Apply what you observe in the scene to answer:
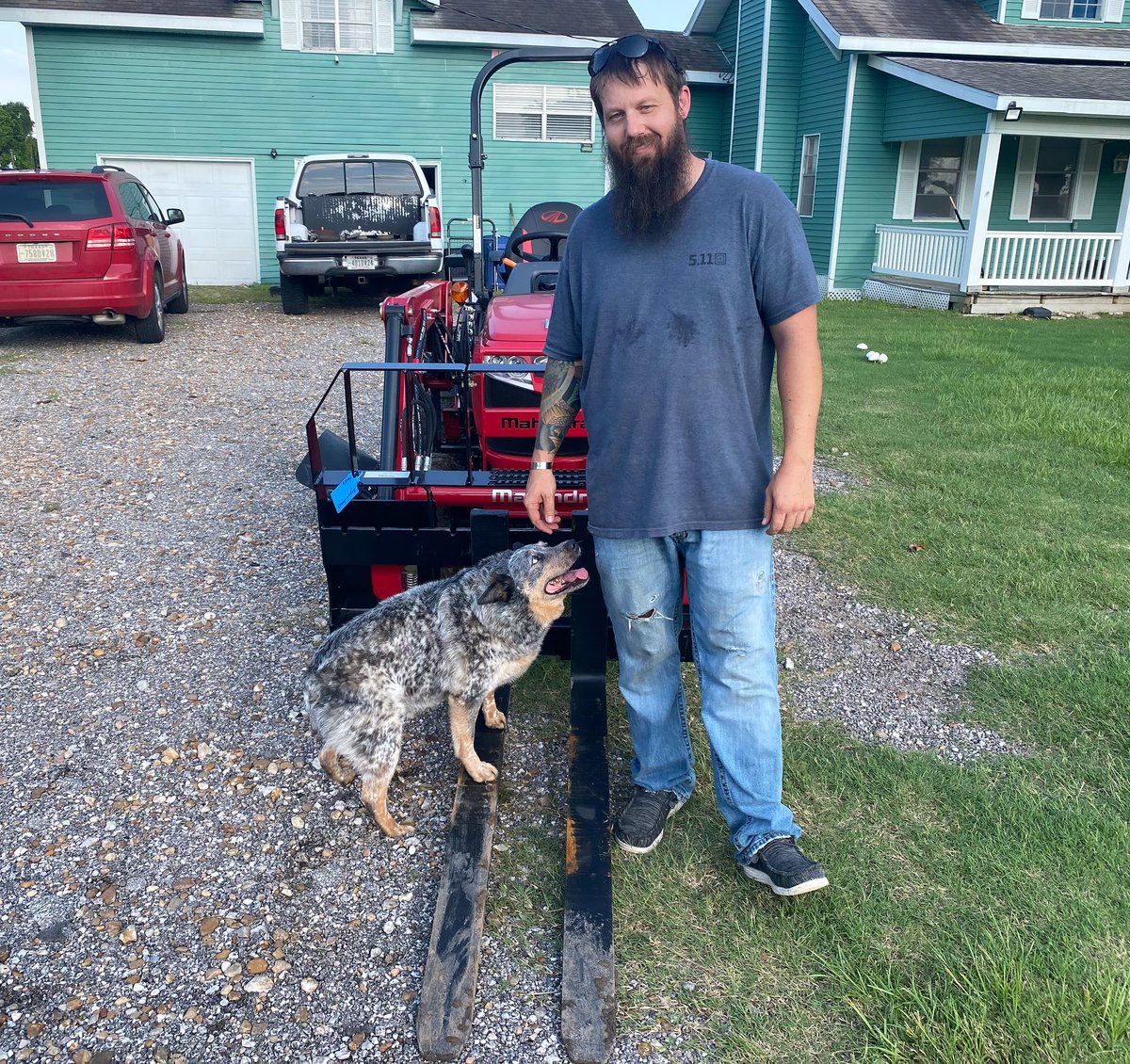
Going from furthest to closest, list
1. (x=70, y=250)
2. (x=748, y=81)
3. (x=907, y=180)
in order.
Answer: (x=748, y=81) < (x=907, y=180) < (x=70, y=250)

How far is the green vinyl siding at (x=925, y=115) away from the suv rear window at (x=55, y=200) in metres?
13.6

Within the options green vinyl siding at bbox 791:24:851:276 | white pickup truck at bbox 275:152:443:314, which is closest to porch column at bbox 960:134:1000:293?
green vinyl siding at bbox 791:24:851:276

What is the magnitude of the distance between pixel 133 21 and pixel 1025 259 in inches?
629

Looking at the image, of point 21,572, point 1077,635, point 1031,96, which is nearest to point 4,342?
point 21,572

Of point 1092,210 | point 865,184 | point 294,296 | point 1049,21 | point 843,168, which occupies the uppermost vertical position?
point 1049,21

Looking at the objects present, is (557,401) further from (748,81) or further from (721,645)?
(748,81)

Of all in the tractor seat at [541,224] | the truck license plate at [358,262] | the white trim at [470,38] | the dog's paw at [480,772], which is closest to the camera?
the dog's paw at [480,772]

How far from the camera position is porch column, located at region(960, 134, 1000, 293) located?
52.8 feet

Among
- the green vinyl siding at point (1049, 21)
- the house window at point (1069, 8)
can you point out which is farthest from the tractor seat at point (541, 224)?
the house window at point (1069, 8)

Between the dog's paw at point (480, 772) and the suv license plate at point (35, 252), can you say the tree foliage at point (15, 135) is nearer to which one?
the suv license plate at point (35, 252)

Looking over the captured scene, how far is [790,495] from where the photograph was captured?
2607 mm

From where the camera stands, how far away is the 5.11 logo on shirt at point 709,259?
2559mm

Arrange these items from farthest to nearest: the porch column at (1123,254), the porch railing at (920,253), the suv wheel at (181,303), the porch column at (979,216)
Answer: the porch column at (1123,254), the porch railing at (920,253), the porch column at (979,216), the suv wheel at (181,303)

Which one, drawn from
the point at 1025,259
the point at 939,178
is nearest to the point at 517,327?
the point at 1025,259
